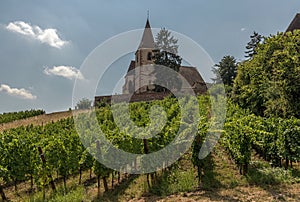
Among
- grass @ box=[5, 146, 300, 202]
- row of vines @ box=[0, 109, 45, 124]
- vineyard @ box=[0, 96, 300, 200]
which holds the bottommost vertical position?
grass @ box=[5, 146, 300, 202]

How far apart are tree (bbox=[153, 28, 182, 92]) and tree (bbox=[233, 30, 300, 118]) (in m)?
13.0

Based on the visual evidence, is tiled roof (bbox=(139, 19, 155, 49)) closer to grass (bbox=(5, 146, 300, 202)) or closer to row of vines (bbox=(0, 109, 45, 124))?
row of vines (bbox=(0, 109, 45, 124))

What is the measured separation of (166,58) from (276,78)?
Answer: 21.6 m

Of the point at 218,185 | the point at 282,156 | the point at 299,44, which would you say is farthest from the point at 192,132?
the point at 299,44

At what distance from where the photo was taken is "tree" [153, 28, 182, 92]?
3166 centimetres

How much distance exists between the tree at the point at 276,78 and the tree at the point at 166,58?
13.0 metres

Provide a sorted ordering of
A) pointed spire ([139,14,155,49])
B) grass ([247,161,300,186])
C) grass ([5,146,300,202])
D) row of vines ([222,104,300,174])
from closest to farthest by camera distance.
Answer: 1. grass ([5,146,300,202])
2. grass ([247,161,300,186])
3. row of vines ([222,104,300,174])
4. pointed spire ([139,14,155,49])

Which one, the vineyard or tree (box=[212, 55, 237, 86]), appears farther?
tree (box=[212, 55, 237, 86])

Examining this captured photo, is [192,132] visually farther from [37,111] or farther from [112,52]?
[37,111]

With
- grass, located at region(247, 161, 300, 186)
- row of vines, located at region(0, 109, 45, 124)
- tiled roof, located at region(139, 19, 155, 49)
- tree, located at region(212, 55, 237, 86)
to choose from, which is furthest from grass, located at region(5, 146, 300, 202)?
tiled roof, located at region(139, 19, 155, 49)

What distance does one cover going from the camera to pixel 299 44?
1370cm

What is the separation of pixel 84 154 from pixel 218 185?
3.92 metres

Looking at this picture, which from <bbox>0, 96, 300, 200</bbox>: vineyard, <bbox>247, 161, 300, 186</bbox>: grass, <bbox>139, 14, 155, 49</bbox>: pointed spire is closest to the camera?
<bbox>247, 161, 300, 186</bbox>: grass

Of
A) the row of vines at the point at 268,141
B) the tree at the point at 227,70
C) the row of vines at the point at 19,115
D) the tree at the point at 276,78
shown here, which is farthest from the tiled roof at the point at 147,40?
the row of vines at the point at 268,141
